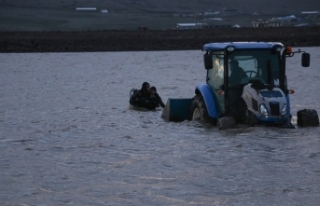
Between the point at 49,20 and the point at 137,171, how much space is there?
85.2 meters

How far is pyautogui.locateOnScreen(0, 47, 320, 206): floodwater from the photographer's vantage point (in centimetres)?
1062

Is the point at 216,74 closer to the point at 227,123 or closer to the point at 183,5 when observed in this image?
the point at 227,123

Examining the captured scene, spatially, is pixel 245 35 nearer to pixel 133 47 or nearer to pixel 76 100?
pixel 133 47

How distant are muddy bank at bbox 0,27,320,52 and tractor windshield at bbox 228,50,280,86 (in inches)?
1556

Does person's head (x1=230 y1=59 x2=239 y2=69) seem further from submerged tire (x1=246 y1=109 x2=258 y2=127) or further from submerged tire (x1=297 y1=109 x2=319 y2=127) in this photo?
submerged tire (x1=297 y1=109 x2=319 y2=127)

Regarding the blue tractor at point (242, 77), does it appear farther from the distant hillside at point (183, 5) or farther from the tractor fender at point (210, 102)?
the distant hillside at point (183, 5)

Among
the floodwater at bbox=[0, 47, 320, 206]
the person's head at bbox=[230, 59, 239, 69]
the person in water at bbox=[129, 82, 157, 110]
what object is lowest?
the floodwater at bbox=[0, 47, 320, 206]

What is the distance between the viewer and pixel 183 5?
413 feet

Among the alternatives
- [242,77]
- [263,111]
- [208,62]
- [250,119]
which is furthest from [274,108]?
[208,62]

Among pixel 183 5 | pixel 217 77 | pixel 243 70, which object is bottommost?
pixel 217 77

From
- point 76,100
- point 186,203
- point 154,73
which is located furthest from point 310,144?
point 154,73

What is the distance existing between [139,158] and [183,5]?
114 m

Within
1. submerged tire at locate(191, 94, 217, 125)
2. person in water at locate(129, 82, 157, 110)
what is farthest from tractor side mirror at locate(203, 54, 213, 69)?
person in water at locate(129, 82, 157, 110)

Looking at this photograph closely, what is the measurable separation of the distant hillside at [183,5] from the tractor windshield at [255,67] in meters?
96.7
